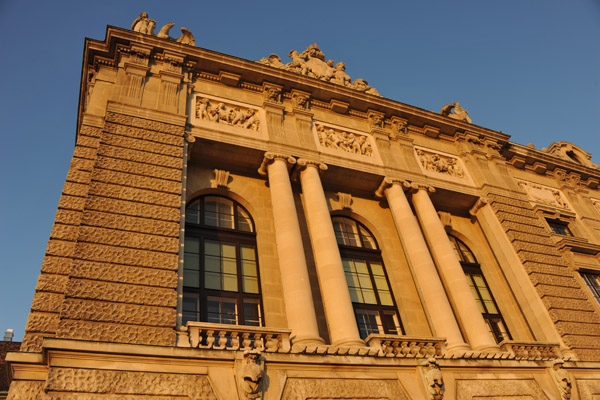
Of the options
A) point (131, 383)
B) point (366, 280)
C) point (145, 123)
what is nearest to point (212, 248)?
point (145, 123)

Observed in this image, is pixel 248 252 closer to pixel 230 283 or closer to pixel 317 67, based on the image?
pixel 230 283

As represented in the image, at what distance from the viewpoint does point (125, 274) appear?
1123 cm

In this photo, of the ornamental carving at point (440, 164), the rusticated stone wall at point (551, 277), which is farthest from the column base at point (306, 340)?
the ornamental carving at point (440, 164)

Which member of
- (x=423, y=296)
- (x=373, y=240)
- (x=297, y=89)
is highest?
(x=297, y=89)

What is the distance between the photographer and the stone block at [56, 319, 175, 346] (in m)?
9.84

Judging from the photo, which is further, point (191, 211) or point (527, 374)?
point (191, 211)

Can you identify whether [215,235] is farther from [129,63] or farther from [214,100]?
[129,63]

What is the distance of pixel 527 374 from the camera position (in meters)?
14.3

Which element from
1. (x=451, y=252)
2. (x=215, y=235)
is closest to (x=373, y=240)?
(x=451, y=252)

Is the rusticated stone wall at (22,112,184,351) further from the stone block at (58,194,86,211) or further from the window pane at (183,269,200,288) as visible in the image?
the window pane at (183,269,200,288)

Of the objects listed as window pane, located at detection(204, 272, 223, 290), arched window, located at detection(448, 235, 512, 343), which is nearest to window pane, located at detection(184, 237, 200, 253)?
window pane, located at detection(204, 272, 223, 290)

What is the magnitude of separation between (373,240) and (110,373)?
11986 mm

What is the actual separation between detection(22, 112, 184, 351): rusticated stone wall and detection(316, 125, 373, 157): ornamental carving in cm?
668

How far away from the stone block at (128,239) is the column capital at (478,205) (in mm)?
14865
